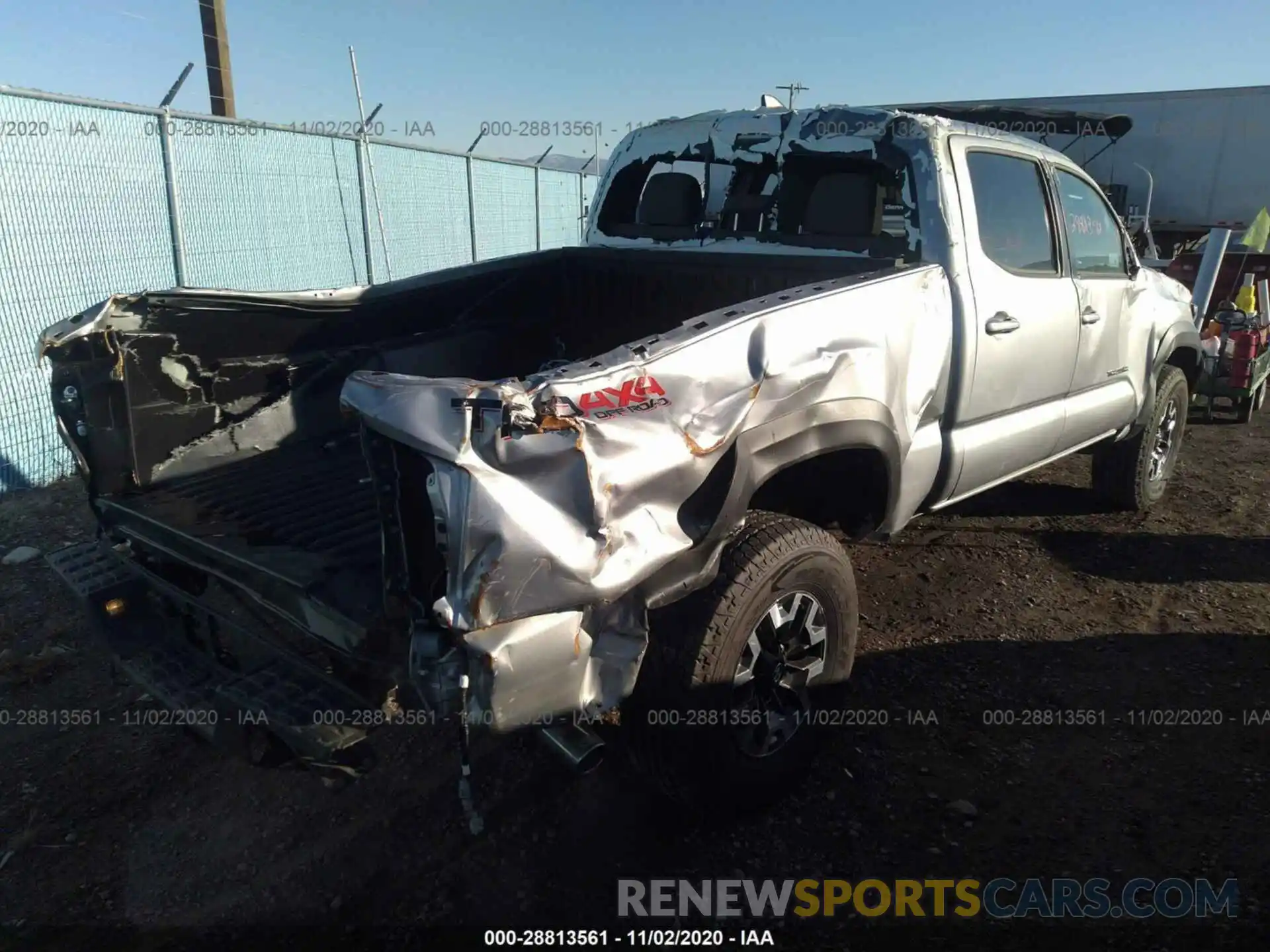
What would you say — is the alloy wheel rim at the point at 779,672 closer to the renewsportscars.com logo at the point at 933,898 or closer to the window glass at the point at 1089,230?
the renewsportscars.com logo at the point at 933,898

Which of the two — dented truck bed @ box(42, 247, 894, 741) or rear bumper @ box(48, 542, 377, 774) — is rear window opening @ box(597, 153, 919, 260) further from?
rear bumper @ box(48, 542, 377, 774)

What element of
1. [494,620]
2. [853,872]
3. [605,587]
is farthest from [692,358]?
[853,872]

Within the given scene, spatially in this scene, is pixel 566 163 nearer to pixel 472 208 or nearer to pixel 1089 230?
pixel 472 208

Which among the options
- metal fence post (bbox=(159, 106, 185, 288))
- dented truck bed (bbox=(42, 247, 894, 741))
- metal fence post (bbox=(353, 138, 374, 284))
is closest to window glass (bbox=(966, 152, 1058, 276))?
dented truck bed (bbox=(42, 247, 894, 741))

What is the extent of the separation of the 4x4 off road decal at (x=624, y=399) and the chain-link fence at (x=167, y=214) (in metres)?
3.29

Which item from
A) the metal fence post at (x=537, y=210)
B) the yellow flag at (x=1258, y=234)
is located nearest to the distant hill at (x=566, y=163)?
the metal fence post at (x=537, y=210)

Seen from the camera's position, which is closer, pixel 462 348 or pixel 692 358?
pixel 692 358

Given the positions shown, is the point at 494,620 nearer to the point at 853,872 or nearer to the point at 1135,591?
the point at 853,872

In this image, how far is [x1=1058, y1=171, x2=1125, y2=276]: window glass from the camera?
4.11 m

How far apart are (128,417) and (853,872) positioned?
2831 mm

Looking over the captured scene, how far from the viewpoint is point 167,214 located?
271 inches

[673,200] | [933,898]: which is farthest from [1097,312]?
[933,898]

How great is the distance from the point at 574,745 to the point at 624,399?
870 millimetres

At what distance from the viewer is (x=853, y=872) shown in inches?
100
